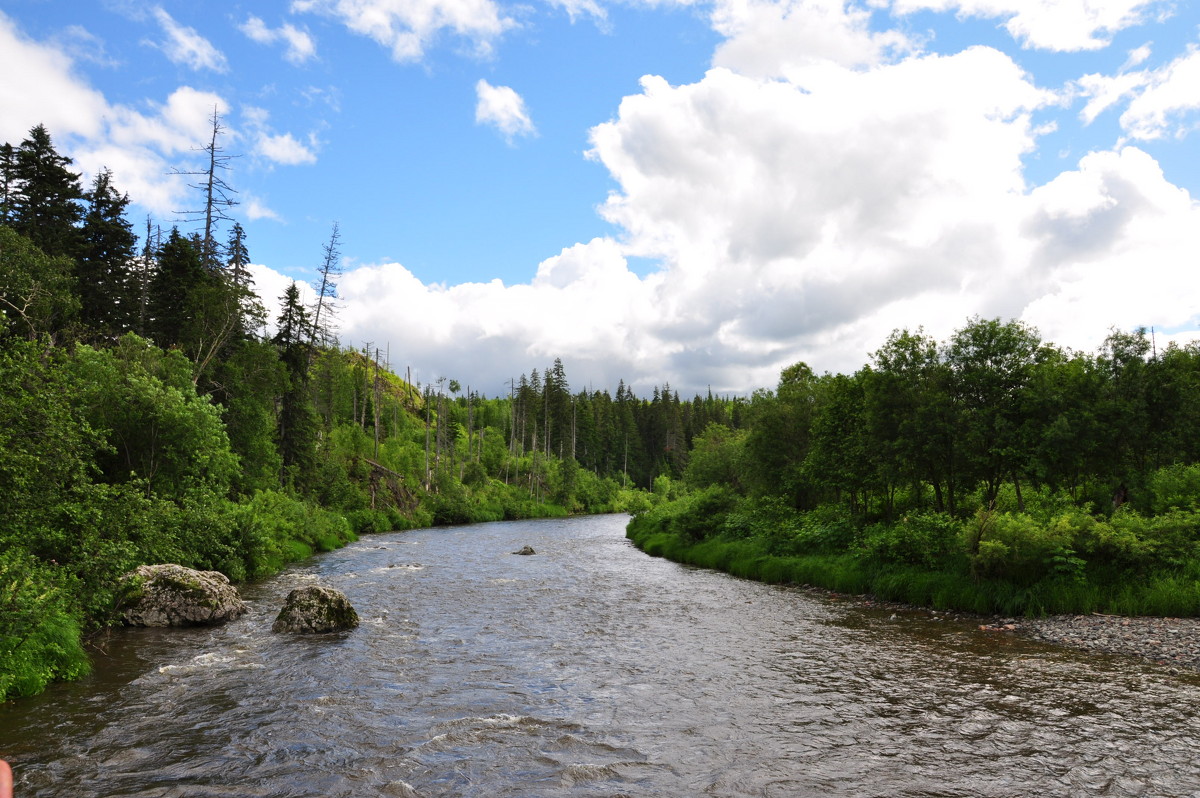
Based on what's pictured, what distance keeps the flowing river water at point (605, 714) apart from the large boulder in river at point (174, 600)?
0.77 m

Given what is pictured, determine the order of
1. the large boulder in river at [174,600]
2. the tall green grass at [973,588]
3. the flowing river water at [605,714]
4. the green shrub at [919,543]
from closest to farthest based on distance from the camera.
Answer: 1. the flowing river water at [605,714]
2. the large boulder in river at [174,600]
3. the tall green grass at [973,588]
4. the green shrub at [919,543]

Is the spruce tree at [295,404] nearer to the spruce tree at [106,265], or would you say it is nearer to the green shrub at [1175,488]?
the spruce tree at [106,265]

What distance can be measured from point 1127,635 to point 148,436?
32.4 metres

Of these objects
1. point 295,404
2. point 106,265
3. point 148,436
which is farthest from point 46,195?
point 148,436

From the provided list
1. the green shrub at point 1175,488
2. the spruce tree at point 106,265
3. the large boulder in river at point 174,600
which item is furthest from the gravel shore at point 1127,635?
the spruce tree at point 106,265

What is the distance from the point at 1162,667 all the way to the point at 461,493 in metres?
70.8

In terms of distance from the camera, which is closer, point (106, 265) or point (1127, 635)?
point (1127, 635)

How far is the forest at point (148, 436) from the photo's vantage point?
13688 mm

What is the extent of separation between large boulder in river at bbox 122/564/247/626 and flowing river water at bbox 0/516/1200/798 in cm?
77

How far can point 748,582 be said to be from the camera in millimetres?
31516

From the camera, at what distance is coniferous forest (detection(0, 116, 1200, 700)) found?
1488cm

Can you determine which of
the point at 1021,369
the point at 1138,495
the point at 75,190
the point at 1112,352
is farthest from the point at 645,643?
the point at 75,190

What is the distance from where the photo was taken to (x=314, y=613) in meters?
19.2

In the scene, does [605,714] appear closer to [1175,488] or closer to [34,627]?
[34,627]
